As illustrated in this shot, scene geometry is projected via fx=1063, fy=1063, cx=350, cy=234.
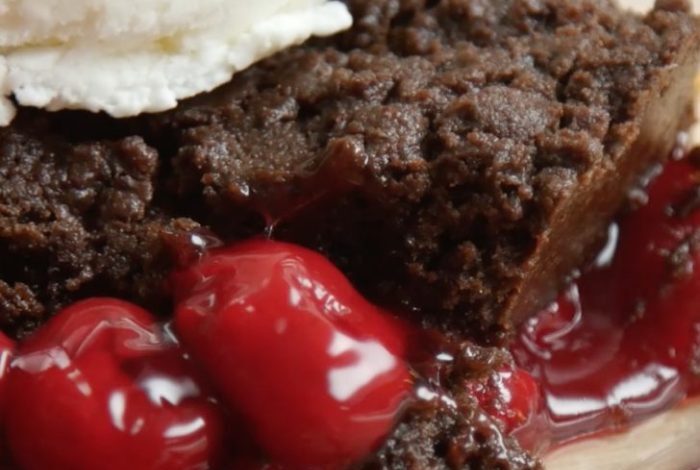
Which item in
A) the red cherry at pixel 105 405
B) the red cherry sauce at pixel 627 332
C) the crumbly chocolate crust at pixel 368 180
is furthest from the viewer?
the red cherry sauce at pixel 627 332

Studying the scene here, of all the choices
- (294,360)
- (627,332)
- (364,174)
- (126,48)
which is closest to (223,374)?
(294,360)

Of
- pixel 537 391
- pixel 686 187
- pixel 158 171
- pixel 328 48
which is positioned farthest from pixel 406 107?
pixel 686 187

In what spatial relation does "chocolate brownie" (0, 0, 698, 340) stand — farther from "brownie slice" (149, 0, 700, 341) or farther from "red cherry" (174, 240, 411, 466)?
"red cherry" (174, 240, 411, 466)

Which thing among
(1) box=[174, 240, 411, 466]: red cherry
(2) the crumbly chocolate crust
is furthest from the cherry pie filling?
(2) the crumbly chocolate crust

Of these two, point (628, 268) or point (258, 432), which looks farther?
point (628, 268)

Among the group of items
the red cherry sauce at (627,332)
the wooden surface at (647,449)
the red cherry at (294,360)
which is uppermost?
the red cherry at (294,360)

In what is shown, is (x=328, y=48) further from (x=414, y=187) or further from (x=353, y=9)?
(x=414, y=187)

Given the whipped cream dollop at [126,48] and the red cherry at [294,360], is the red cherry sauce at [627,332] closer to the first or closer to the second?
the red cherry at [294,360]

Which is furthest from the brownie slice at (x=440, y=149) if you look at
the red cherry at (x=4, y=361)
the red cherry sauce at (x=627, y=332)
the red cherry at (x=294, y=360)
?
the red cherry at (x=4, y=361)
